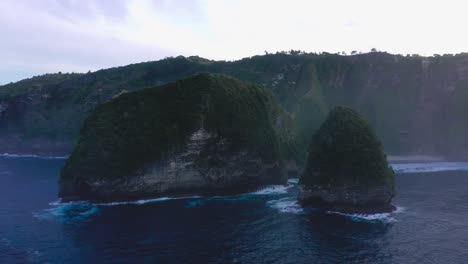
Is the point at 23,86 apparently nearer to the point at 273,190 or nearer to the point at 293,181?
the point at 293,181

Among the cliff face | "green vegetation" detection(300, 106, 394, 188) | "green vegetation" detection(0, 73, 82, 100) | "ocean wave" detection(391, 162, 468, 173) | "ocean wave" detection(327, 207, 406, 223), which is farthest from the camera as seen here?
"green vegetation" detection(0, 73, 82, 100)

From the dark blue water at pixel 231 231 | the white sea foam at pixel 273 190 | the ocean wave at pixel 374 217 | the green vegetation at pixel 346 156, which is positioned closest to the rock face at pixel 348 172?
the green vegetation at pixel 346 156

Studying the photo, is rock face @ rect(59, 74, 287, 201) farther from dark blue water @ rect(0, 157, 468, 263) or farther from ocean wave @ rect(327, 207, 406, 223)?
ocean wave @ rect(327, 207, 406, 223)

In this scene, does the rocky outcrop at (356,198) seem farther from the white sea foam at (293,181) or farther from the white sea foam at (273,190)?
the white sea foam at (293,181)

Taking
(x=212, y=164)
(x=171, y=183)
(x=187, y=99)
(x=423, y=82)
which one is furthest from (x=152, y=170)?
(x=423, y=82)

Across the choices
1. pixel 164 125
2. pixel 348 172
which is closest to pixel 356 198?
pixel 348 172

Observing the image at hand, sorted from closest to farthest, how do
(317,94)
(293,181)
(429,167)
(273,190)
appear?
1. (273,190)
2. (293,181)
3. (429,167)
4. (317,94)

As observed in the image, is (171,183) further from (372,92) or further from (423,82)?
(423,82)

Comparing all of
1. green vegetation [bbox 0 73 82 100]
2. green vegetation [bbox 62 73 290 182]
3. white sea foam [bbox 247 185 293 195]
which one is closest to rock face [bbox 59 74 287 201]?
green vegetation [bbox 62 73 290 182]
